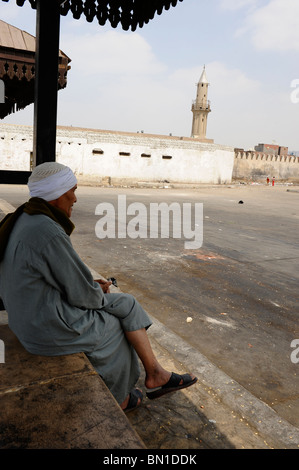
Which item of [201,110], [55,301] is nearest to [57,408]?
[55,301]

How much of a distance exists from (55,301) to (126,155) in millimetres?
25968

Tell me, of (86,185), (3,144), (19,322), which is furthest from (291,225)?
(3,144)

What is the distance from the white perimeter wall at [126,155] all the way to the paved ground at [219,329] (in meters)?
16.8

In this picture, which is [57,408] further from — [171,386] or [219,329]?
[219,329]

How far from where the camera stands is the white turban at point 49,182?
1.88 m

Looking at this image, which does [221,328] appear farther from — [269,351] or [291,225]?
[291,225]

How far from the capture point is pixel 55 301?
1783 millimetres

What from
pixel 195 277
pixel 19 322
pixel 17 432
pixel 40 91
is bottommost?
pixel 195 277

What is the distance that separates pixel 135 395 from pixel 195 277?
339 centimetres

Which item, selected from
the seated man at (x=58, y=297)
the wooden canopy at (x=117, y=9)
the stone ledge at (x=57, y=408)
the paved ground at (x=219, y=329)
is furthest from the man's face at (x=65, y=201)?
the wooden canopy at (x=117, y=9)

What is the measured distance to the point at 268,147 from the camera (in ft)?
212

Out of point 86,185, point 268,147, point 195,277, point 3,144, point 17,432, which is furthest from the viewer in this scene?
point 268,147

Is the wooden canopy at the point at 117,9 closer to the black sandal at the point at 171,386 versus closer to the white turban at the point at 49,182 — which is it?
the white turban at the point at 49,182

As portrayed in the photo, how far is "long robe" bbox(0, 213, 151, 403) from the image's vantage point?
67.8 inches
